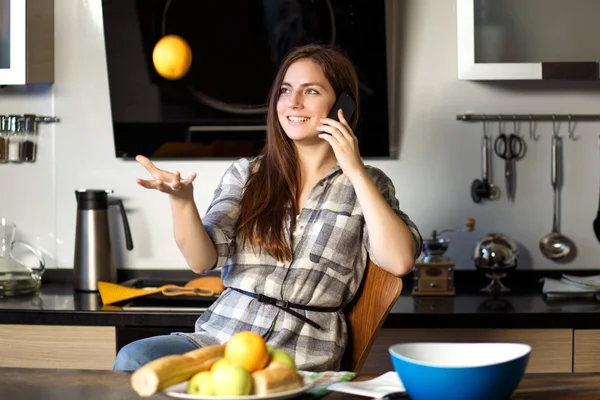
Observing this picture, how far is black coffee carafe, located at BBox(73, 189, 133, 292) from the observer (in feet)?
9.78

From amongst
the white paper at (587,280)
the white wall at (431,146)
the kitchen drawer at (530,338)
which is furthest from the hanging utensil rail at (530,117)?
the kitchen drawer at (530,338)

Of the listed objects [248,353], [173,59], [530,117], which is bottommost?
[248,353]

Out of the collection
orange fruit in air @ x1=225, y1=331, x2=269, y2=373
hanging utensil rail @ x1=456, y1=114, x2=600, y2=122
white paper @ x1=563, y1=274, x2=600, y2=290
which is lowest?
white paper @ x1=563, y1=274, x2=600, y2=290

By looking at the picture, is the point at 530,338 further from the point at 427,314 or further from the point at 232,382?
the point at 232,382

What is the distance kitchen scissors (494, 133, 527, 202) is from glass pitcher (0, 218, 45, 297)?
1598mm

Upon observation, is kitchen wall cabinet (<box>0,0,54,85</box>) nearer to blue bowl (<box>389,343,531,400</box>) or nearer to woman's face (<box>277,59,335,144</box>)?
woman's face (<box>277,59,335,144</box>)

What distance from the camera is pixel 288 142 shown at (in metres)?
2.25

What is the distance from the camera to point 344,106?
2164 millimetres

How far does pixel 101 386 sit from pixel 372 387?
42 cm

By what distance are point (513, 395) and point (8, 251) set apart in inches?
83.2

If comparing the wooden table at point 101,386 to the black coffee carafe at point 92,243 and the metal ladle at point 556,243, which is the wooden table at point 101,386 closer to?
the black coffee carafe at point 92,243

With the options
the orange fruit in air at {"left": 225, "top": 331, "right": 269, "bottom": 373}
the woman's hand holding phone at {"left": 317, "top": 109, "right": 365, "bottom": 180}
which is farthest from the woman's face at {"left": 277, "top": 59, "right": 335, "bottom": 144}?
the orange fruit in air at {"left": 225, "top": 331, "right": 269, "bottom": 373}

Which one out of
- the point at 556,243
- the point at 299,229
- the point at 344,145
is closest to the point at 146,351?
the point at 299,229

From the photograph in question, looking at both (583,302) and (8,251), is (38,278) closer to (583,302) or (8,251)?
(8,251)
